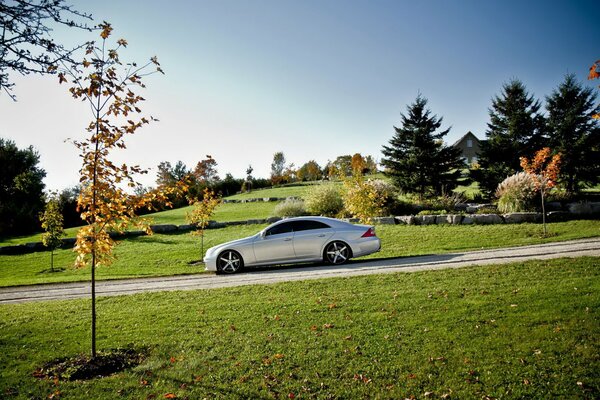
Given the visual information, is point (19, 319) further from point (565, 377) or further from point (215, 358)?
point (565, 377)

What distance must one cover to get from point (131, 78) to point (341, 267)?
24.1 ft

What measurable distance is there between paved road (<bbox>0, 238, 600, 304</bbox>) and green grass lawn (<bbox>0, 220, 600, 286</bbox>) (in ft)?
4.12

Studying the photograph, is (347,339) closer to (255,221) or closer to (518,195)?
(518,195)

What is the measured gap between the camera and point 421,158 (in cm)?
2497

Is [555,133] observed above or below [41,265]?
above

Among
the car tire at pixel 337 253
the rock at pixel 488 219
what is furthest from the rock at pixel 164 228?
the rock at pixel 488 219

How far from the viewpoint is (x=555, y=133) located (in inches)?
932

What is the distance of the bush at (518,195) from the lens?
16.9 m

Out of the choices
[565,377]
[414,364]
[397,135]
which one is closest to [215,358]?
[414,364]

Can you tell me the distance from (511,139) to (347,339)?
81.0ft

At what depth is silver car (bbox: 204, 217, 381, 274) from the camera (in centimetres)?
1067

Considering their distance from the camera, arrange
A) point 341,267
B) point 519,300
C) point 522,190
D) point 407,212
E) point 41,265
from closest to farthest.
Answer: point 519,300, point 341,267, point 41,265, point 522,190, point 407,212

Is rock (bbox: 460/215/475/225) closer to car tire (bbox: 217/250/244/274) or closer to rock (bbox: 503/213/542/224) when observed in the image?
rock (bbox: 503/213/542/224)

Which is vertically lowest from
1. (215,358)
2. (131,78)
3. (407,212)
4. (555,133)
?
(215,358)
